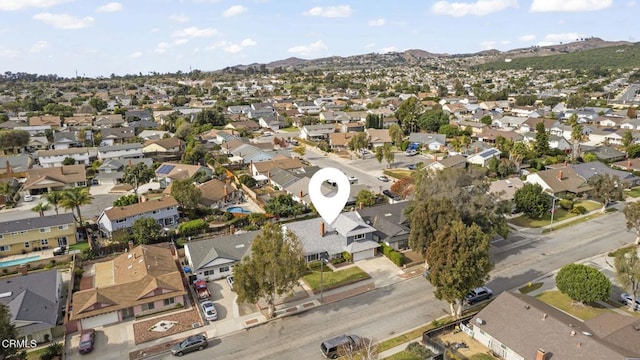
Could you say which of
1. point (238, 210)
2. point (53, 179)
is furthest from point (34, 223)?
point (53, 179)

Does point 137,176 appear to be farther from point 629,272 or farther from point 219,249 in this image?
point 629,272

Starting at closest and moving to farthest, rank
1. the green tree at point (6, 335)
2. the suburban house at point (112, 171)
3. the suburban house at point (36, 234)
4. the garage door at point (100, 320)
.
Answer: the green tree at point (6, 335)
the garage door at point (100, 320)
the suburban house at point (36, 234)
the suburban house at point (112, 171)

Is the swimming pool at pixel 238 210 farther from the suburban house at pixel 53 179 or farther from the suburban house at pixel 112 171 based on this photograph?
the suburban house at pixel 53 179

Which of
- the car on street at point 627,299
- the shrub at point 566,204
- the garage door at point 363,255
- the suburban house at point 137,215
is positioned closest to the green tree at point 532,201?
the shrub at point 566,204

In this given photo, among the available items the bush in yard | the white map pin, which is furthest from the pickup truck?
the white map pin

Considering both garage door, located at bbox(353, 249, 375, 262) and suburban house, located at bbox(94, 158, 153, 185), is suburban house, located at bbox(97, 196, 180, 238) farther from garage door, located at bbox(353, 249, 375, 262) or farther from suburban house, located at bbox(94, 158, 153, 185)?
garage door, located at bbox(353, 249, 375, 262)

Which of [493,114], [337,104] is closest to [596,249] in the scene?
[493,114]
